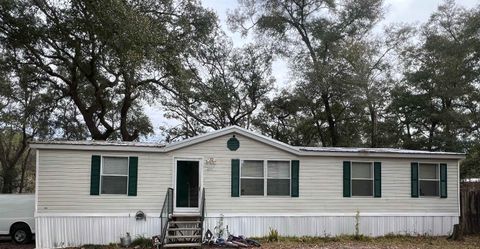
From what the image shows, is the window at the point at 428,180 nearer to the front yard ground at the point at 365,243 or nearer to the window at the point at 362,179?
the front yard ground at the point at 365,243

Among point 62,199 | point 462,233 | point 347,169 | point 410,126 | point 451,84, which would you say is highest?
point 451,84

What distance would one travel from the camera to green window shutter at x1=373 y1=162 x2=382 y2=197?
14883mm

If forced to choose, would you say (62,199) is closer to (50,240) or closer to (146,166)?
(50,240)

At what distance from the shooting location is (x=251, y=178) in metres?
14.1

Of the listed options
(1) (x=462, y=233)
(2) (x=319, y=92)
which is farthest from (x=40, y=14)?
(1) (x=462, y=233)

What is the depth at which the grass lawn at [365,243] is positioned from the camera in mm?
12872

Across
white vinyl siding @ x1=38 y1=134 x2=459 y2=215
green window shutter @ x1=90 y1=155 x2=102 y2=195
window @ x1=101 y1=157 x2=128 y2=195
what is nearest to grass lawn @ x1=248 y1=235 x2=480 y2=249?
white vinyl siding @ x1=38 y1=134 x2=459 y2=215

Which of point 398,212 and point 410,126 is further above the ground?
point 410,126

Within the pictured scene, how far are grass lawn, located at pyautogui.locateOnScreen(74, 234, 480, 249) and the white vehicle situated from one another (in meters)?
3.01

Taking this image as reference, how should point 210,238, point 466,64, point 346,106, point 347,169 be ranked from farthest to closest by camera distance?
point 346,106
point 466,64
point 347,169
point 210,238

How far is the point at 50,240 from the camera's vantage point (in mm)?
12539

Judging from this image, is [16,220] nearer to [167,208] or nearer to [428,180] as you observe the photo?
[167,208]

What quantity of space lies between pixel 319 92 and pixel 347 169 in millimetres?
10652

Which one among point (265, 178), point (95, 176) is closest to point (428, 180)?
point (265, 178)
